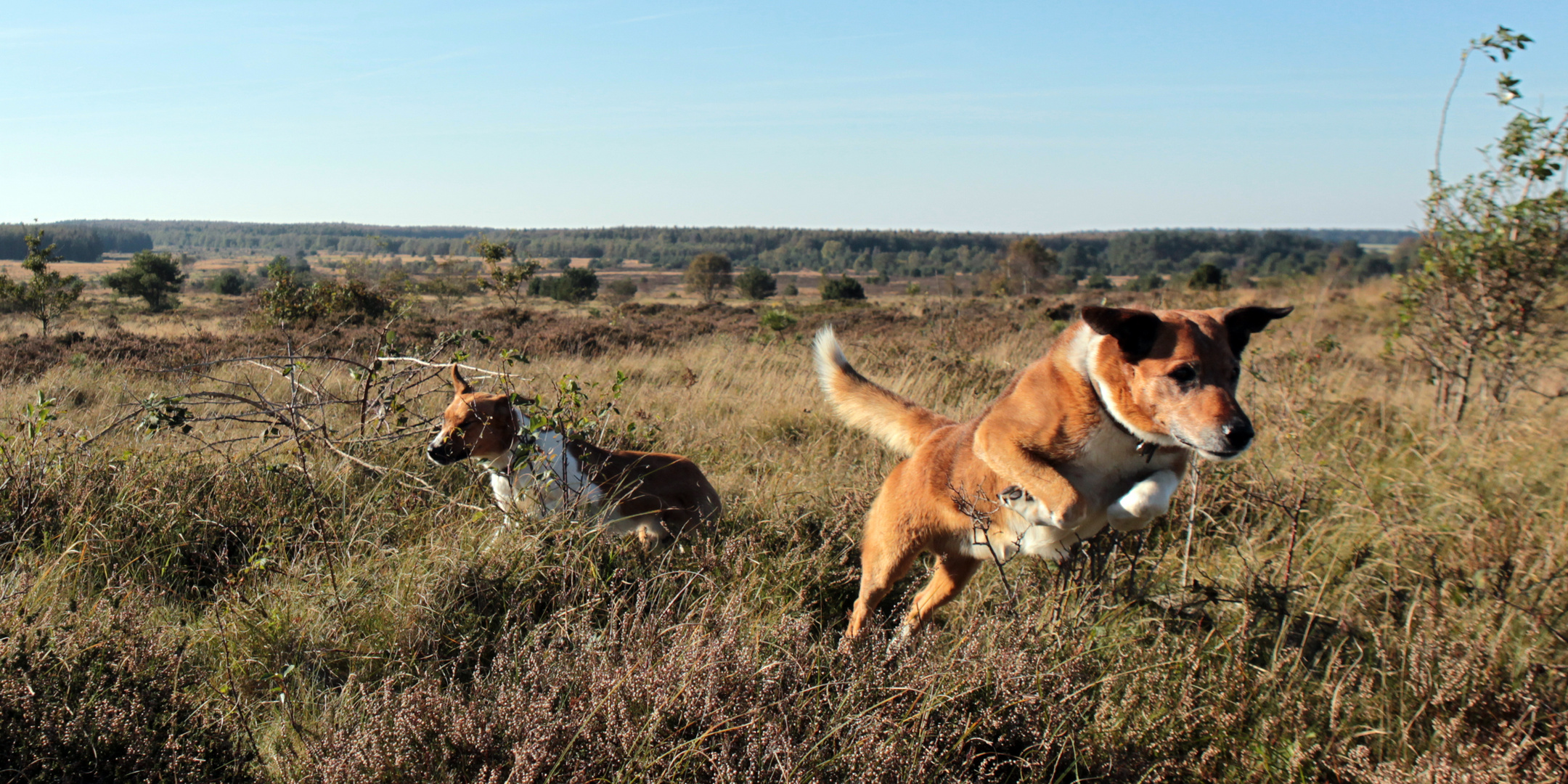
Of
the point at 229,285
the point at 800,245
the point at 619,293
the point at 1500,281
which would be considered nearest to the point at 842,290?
the point at 619,293

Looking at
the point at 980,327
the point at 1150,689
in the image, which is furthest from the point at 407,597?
the point at 980,327

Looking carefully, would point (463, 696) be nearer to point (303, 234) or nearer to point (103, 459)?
point (103, 459)

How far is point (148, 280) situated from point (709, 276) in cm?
3350

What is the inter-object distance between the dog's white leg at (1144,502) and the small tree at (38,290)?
25.2 meters

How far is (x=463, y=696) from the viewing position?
105 inches

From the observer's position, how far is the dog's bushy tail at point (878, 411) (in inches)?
146

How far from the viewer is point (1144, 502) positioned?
8.64ft

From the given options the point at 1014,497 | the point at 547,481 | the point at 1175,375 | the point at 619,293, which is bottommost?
the point at 547,481

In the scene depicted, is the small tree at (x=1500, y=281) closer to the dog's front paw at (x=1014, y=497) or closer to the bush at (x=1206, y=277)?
the dog's front paw at (x=1014, y=497)

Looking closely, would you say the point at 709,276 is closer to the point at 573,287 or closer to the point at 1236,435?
the point at 573,287

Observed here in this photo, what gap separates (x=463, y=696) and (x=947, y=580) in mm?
1837

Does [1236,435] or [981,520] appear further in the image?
[981,520]

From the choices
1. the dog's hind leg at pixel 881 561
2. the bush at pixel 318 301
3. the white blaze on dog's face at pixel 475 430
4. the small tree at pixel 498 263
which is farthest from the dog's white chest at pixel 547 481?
the small tree at pixel 498 263

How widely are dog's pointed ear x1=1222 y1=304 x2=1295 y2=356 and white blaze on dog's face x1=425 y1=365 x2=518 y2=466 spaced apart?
3334 mm
